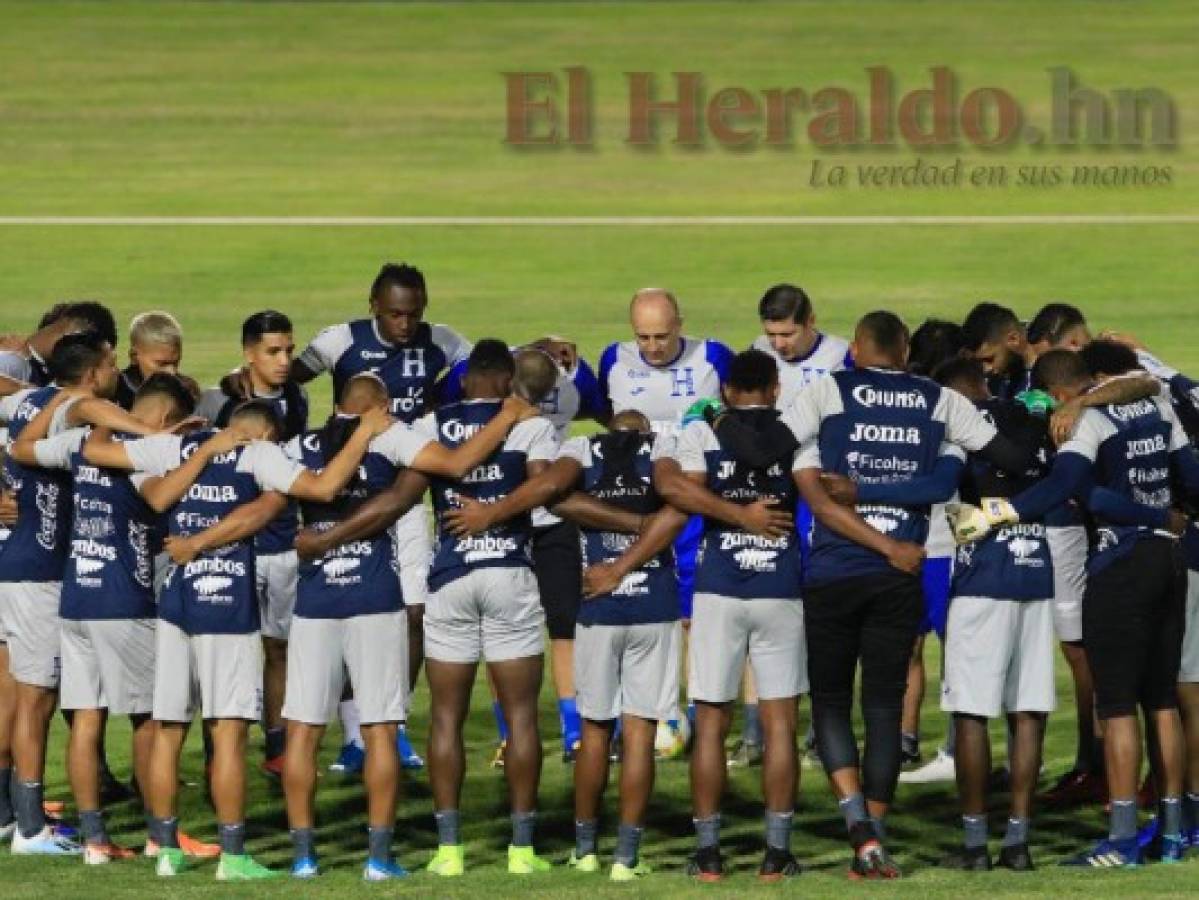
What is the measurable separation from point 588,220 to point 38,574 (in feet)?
59.1

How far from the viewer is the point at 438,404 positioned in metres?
13.9

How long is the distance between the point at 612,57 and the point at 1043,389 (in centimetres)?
2387

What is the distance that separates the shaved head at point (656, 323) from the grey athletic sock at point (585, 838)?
296cm

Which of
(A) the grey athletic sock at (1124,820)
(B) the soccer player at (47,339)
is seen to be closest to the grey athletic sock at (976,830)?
(A) the grey athletic sock at (1124,820)

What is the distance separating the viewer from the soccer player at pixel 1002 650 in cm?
1148

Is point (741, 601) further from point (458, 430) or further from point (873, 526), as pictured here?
point (458, 430)

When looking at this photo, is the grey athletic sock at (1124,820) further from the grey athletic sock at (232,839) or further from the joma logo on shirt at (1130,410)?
the grey athletic sock at (232,839)

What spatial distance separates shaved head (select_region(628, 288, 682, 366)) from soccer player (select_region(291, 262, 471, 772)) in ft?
2.98

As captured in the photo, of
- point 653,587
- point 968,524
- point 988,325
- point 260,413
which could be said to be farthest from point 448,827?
point 988,325

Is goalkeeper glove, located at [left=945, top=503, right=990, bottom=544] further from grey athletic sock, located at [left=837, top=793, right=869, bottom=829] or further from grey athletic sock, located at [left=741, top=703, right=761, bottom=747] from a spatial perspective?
grey athletic sock, located at [left=741, top=703, right=761, bottom=747]

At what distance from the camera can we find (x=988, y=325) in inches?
532

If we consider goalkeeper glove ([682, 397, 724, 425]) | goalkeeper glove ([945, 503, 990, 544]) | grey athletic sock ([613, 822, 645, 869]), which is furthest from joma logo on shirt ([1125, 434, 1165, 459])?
grey athletic sock ([613, 822, 645, 869])

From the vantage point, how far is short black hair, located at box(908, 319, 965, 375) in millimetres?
13562

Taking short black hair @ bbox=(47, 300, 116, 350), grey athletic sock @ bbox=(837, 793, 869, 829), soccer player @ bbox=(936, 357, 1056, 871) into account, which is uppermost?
short black hair @ bbox=(47, 300, 116, 350)
